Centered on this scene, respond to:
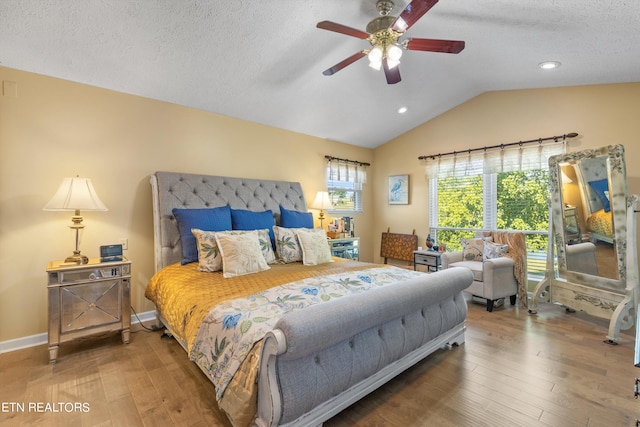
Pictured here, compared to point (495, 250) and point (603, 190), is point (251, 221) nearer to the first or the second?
point (495, 250)

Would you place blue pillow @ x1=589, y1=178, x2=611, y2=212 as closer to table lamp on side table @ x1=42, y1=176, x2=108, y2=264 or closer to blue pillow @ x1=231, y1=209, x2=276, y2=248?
blue pillow @ x1=231, y1=209, x2=276, y2=248

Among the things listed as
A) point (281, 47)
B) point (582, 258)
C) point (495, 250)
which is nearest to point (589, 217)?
point (582, 258)

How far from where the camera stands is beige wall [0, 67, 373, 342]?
2451 millimetres

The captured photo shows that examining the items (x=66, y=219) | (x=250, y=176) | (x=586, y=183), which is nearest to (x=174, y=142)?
(x=250, y=176)

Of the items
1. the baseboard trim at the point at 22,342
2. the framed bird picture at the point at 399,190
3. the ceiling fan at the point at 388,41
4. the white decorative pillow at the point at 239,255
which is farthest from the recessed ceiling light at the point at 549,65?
the baseboard trim at the point at 22,342

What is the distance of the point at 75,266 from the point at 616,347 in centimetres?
454

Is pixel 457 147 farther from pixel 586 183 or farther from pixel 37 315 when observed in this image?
pixel 37 315

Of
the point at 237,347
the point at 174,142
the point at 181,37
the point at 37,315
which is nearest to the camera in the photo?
the point at 237,347

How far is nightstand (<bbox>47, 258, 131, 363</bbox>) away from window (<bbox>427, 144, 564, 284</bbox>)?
4.24 meters

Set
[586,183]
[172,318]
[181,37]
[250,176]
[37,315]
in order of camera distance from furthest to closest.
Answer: [250,176] < [586,183] < [37,315] < [181,37] < [172,318]

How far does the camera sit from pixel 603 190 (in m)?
2.90

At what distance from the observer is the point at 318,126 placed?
171 inches

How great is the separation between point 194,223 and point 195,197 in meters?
0.42

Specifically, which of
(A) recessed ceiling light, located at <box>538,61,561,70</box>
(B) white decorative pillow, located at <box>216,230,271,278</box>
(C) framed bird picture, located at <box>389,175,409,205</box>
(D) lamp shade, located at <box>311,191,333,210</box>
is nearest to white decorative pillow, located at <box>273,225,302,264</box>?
(B) white decorative pillow, located at <box>216,230,271,278</box>
